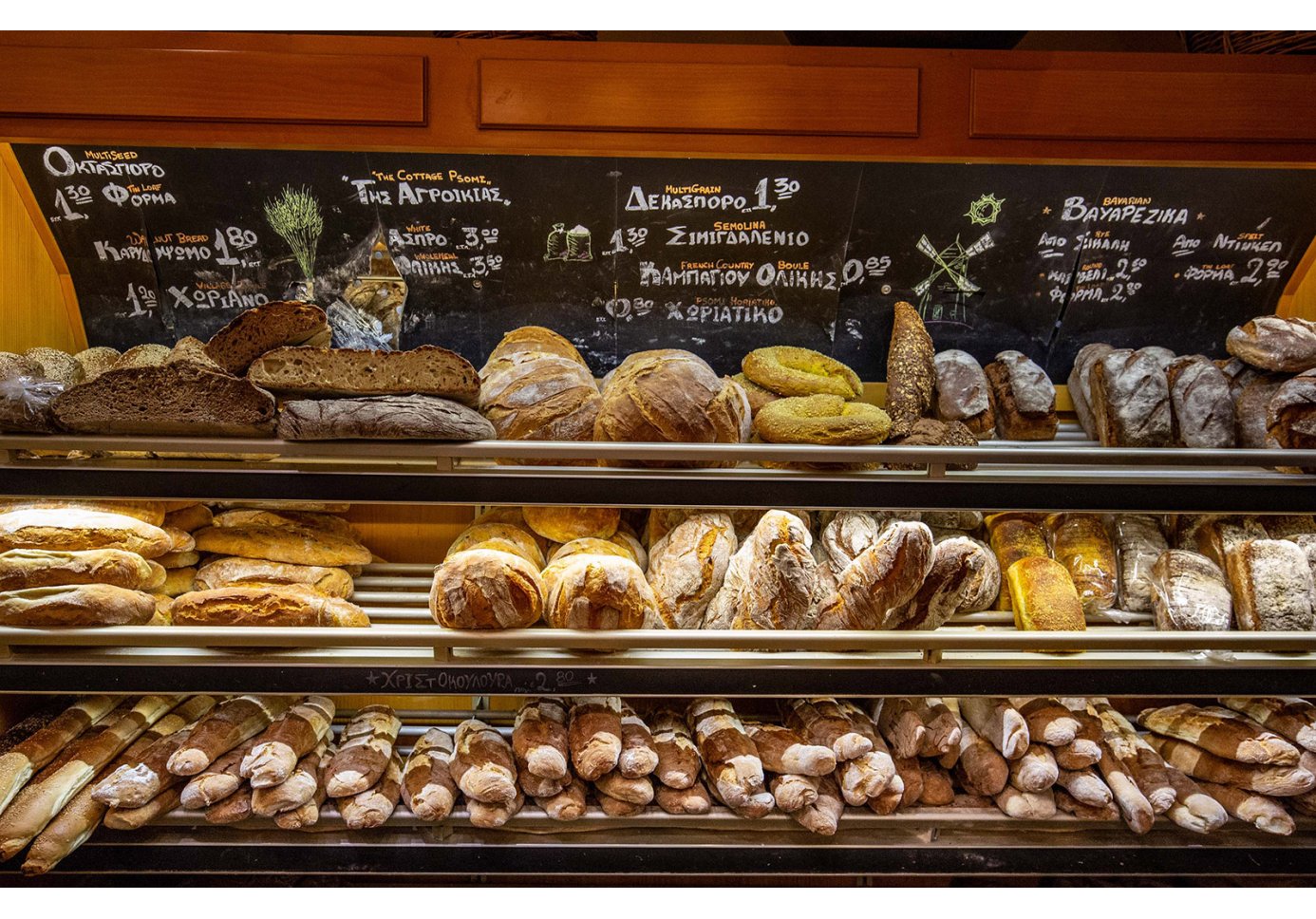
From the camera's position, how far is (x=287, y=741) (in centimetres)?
218

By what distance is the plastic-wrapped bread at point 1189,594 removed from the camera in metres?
2.29

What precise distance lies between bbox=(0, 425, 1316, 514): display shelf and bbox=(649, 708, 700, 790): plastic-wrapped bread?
756mm

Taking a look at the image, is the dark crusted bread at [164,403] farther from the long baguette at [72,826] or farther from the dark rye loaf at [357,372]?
the long baguette at [72,826]

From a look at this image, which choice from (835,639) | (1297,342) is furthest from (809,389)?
(1297,342)

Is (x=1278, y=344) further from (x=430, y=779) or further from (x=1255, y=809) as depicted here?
(x=430, y=779)

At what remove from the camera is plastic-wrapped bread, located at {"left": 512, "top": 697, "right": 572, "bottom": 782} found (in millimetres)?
2133

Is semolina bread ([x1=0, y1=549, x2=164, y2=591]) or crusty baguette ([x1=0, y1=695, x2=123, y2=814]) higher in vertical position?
semolina bread ([x1=0, y1=549, x2=164, y2=591])

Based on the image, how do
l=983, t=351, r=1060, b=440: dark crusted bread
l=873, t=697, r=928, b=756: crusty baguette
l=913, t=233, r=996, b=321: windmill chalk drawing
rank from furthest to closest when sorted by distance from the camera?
l=913, t=233, r=996, b=321: windmill chalk drawing < l=983, t=351, r=1060, b=440: dark crusted bread < l=873, t=697, r=928, b=756: crusty baguette

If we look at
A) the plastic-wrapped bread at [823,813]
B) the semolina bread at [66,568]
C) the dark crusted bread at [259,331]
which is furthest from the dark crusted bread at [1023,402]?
the semolina bread at [66,568]

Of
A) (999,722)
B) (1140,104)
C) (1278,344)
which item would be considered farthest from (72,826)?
(1278,344)

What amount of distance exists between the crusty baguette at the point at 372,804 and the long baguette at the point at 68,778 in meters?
0.70

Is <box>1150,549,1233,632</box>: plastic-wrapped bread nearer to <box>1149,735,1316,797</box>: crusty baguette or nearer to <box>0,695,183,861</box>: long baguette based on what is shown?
<box>1149,735,1316,797</box>: crusty baguette

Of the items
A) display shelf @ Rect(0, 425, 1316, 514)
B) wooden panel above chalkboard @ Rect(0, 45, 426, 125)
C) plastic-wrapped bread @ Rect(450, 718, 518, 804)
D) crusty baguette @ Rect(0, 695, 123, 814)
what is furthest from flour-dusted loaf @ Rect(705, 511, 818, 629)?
crusty baguette @ Rect(0, 695, 123, 814)

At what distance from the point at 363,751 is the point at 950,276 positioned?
8.63 feet
